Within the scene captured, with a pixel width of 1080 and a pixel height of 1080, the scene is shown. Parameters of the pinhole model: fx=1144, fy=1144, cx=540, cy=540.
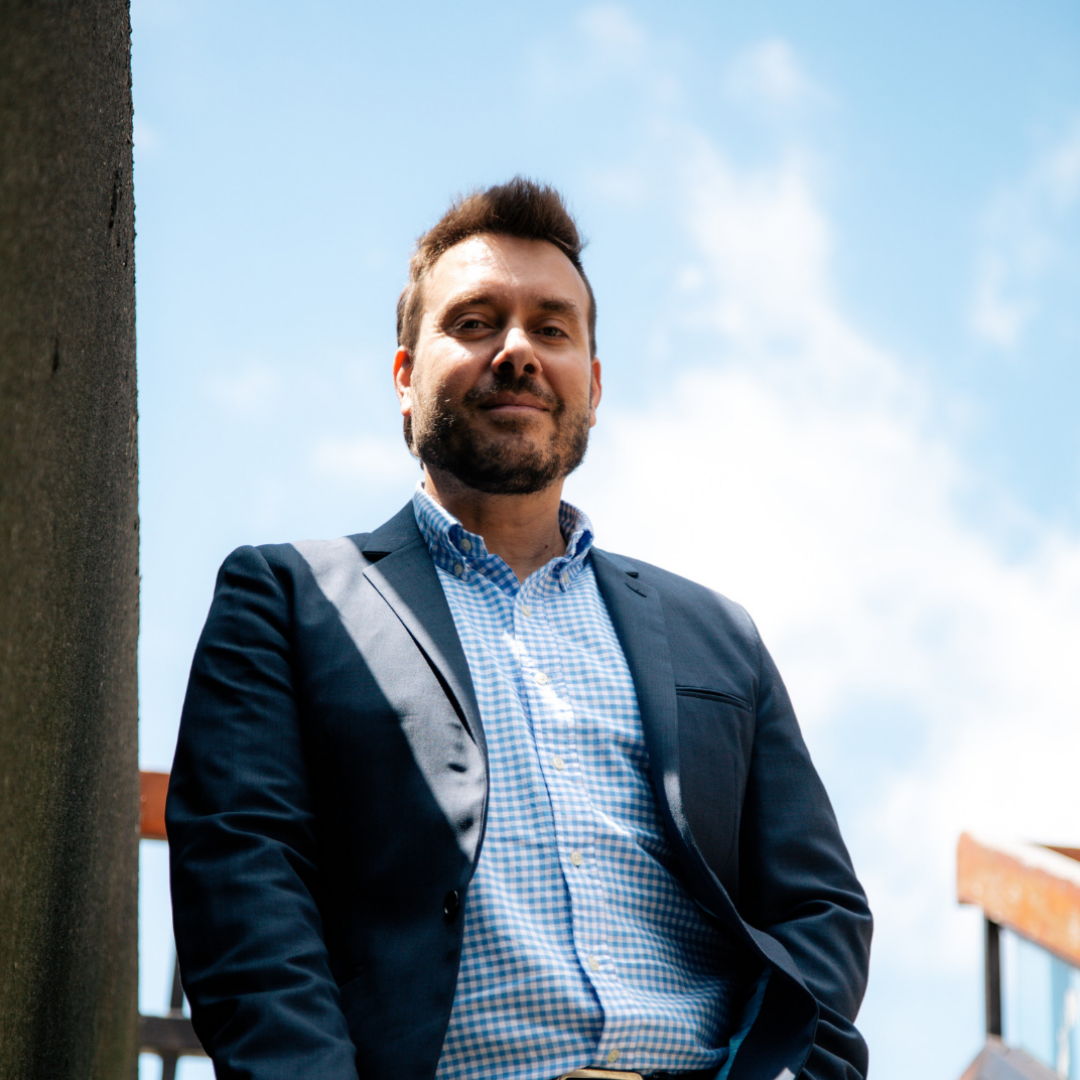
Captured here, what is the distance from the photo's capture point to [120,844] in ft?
7.63

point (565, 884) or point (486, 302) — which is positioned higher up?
point (486, 302)

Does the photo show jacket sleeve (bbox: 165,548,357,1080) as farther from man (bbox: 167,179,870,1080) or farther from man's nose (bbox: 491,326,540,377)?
man's nose (bbox: 491,326,540,377)

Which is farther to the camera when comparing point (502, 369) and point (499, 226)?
point (499, 226)

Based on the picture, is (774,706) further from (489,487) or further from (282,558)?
(282,558)

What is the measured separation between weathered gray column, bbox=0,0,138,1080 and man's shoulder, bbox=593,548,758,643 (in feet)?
3.07

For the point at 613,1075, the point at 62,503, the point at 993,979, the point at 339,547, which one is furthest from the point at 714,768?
the point at 993,979

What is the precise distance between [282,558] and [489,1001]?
788 millimetres

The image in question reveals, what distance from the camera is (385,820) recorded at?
→ 5.27 feet

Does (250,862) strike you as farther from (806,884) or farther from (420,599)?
(806,884)

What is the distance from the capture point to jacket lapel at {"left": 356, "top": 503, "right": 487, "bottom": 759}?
1.72 m

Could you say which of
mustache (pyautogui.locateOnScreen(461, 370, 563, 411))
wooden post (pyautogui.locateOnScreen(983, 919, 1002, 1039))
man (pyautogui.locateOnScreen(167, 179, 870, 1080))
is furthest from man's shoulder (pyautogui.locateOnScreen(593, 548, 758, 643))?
wooden post (pyautogui.locateOnScreen(983, 919, 1002, 1039))

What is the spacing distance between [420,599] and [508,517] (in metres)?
0.39

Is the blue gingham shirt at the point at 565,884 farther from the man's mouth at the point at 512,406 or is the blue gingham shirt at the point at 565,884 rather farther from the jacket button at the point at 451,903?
the man's mouth at the point at 512,406

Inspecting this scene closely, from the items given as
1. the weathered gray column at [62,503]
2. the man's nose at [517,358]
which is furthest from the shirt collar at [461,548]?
the weathered gray column at [62,503]
